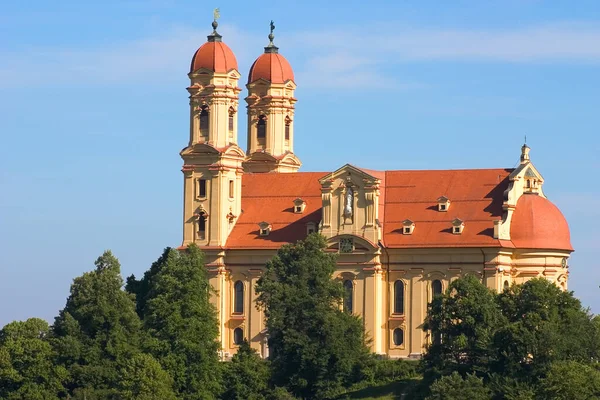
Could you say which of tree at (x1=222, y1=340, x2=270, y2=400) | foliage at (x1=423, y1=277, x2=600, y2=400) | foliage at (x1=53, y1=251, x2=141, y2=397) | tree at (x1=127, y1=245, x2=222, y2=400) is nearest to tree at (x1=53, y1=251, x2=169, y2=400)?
foliage at (x1=53, y1=251, x2=141, y2=397)

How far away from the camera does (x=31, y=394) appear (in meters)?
129

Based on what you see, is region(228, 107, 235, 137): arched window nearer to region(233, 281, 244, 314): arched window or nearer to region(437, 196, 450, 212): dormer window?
region(233, 281, 244, 314): arched window

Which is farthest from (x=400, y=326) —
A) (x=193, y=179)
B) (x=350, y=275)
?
(x=193, y=179)

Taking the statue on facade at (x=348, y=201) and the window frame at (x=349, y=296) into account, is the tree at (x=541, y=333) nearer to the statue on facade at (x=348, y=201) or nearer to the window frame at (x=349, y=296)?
the window frame at (x=349, y=296)

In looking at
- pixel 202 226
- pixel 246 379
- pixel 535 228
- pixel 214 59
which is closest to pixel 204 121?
pixel 214 59

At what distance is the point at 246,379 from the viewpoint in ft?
A: 420

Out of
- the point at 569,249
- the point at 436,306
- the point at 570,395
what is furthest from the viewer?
the point at 569,249

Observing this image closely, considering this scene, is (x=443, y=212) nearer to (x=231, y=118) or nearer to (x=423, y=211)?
(x=423, y=211)

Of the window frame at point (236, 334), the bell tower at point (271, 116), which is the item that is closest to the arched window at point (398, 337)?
the window frame at point (236, 334)

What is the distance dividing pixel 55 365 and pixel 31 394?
7.68ft

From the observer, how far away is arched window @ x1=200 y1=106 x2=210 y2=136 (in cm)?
14025

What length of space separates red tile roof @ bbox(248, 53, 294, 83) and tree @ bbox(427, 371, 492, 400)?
114ft

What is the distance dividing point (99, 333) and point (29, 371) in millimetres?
4708

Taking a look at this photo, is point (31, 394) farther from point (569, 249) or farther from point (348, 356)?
point (569, 249)
